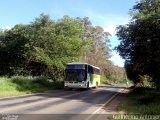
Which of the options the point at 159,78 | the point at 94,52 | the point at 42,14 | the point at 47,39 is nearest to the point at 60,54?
the point at 47,39

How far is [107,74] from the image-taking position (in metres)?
119

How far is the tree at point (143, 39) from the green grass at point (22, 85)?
11.4 meters

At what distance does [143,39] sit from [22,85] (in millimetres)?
15692

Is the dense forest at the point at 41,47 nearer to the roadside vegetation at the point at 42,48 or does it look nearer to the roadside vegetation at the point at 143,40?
the roadside vegetation at the point at 42,48

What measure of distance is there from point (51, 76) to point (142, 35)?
25.9 m

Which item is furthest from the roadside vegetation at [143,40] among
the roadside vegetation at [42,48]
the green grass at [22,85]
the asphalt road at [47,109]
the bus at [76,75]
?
the roadside vegetation at [42,48]

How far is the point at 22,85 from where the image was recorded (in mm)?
41156

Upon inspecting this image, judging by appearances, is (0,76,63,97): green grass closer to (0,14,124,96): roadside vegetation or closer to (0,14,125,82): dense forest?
(0,14,124,96): roadside vegetation

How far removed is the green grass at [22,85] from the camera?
35.3 metres

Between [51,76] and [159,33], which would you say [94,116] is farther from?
[51,76]

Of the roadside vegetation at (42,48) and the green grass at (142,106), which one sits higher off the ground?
the roadside vegetation at (42,48)

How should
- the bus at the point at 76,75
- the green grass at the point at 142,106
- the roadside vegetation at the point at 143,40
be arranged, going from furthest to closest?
1. the bus at the point at 76,75
2. the roadside vegetation at the point at 143,40
3. the green grass at the point at 142,106

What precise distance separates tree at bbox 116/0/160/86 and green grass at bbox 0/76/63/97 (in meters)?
11.4

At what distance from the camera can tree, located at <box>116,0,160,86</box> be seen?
3197 cm
